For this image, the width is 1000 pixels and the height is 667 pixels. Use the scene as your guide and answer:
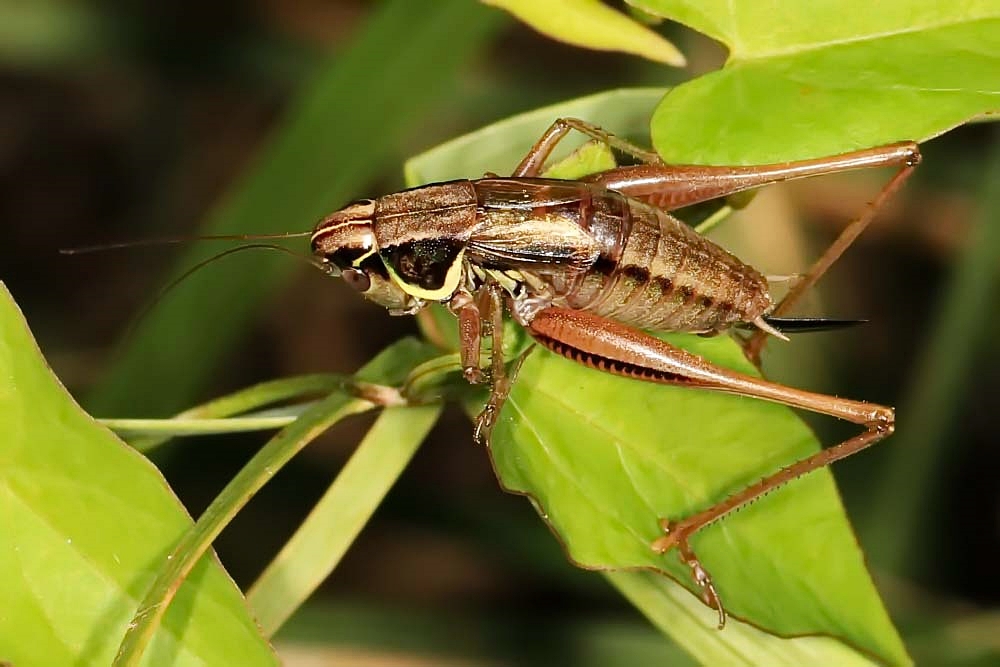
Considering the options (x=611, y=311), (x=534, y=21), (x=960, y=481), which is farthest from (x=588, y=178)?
(x=960, y=481)

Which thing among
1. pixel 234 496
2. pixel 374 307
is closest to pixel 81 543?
pixel 234 496

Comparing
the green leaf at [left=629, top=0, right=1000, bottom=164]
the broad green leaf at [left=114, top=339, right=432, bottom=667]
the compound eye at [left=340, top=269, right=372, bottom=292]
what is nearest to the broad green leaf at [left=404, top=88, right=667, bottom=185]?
the green leaf at [left=629, top=0, right=1000, bottom=164]

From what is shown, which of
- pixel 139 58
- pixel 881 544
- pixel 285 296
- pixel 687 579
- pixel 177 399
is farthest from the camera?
pixel 285 296

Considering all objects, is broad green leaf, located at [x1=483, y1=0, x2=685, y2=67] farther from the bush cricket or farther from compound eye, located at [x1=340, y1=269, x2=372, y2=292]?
compound eye, located at [x1=340, y1=269, x2=372, y2=292]

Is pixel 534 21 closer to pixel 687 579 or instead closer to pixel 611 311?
pixel 611 311

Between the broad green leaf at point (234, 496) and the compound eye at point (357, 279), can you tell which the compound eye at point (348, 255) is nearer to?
the compound eye at point (357, 279)

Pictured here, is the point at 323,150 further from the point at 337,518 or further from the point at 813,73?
the point at 813,73
